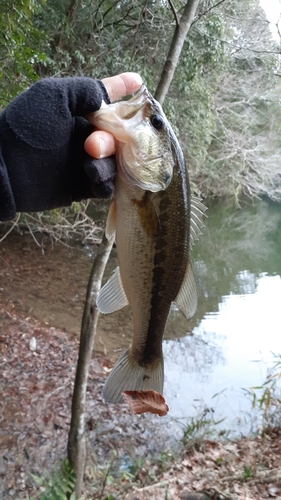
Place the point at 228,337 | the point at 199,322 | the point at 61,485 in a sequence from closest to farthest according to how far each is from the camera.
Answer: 1. the point at 61,485
2. the point at 228,337
3. the point at 199,322

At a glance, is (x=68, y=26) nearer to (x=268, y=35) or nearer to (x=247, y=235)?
(x=268, y=35)

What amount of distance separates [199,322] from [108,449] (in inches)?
188

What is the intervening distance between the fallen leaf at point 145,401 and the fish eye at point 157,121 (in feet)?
4.13

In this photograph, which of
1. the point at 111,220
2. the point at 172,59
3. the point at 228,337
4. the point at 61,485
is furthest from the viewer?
the point at 228,337

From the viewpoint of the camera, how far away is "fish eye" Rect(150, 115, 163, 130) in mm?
1550

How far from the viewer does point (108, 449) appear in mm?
4699

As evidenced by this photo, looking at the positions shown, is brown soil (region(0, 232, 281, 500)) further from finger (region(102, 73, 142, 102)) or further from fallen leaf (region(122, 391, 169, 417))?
finger (region(102, 73, 142, 102))

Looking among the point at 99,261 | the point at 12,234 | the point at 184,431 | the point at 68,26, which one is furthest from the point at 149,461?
the point at 68,26

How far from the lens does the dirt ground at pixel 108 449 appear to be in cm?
396

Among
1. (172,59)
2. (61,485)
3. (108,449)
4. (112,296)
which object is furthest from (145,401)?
(108,449)

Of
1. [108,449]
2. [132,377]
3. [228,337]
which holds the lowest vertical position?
[228,337]

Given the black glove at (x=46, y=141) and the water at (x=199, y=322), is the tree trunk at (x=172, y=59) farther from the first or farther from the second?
the water at (x=199, y=322)

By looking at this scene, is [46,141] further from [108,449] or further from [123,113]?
[108,449]

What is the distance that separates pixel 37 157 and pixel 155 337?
0.99 m
